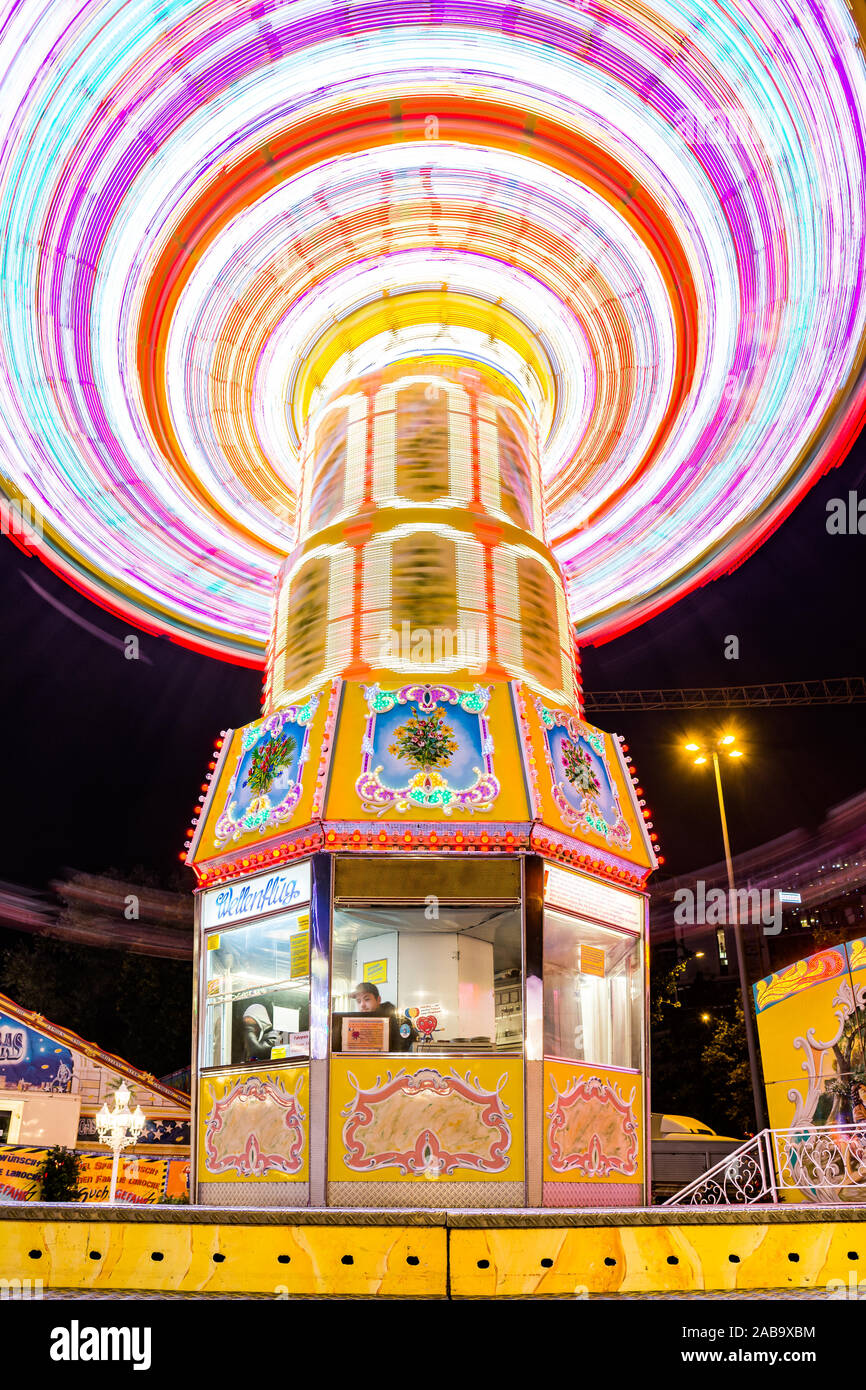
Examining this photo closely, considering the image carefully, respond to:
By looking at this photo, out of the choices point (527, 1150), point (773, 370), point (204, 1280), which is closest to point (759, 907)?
point (773, 370)

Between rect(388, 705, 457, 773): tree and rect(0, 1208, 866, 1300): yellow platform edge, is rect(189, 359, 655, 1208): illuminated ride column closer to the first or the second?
rect(388, 705, 457, 773): tree

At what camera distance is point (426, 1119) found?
1154 centimetres

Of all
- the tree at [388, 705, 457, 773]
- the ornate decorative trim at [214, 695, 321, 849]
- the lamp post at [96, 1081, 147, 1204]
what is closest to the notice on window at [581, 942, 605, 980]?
the tree at [388, 705, 457, 773]

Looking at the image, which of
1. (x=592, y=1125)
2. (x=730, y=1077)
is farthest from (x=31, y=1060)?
(x=730, y=1077)

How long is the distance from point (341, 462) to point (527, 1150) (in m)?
9.43

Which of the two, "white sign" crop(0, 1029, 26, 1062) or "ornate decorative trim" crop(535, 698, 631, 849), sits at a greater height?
"ornate decorative trim" crop(535, 698, 631, 849)

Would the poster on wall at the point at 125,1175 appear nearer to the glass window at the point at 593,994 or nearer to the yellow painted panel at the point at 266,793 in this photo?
the yellow painted panel at the point at 266,793

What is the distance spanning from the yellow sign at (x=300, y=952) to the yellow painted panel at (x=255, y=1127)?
3.57 ft

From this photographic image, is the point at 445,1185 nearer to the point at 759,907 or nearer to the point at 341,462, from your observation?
the point at 341,462

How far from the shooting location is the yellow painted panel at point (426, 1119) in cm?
1134

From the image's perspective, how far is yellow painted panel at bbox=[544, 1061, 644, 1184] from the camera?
38.4ft

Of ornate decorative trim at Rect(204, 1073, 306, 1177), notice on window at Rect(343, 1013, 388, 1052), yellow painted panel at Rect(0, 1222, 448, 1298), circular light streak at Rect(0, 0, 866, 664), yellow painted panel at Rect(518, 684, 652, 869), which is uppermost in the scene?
circular light streak at Rect(0, 0, 866, 664)

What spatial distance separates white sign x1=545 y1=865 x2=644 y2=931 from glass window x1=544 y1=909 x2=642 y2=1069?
197 millimetres

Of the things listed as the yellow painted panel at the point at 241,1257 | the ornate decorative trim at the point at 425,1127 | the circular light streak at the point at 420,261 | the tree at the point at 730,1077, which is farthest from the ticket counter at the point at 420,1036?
the tree at the point at 730,1077
